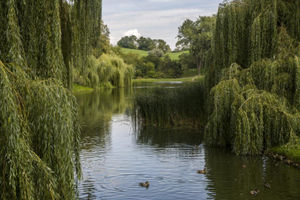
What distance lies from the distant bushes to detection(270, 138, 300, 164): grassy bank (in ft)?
108

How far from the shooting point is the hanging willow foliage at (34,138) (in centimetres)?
471

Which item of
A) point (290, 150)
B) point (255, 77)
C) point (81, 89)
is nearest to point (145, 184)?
point (290, 150)

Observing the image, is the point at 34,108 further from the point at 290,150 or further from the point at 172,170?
the point at 290,150

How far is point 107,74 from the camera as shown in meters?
48.3

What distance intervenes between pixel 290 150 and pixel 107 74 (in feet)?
122

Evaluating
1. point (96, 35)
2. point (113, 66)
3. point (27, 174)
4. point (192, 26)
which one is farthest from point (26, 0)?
point (192, 26)

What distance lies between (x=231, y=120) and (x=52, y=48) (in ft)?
26.7

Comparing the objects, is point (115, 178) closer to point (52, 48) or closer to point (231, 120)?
point (231, 120)

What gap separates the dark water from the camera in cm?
991

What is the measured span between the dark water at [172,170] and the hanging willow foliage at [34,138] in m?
4.19

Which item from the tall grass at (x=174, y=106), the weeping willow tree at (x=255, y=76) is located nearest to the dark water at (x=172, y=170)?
the weeping willow tree at (x=255, y=76)

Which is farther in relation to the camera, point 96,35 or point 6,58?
point 96,35

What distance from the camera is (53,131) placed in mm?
5523

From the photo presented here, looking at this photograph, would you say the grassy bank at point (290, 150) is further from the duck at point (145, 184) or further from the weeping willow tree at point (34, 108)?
the weeping willow tree at point (34, 108)
